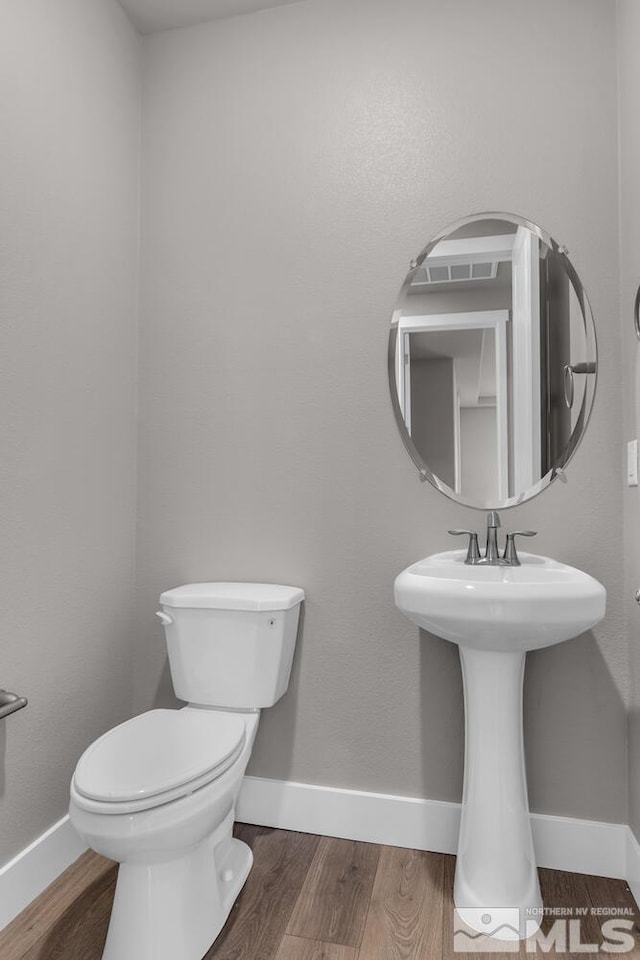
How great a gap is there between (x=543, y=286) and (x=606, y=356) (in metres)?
0.27

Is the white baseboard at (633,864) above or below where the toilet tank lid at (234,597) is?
below

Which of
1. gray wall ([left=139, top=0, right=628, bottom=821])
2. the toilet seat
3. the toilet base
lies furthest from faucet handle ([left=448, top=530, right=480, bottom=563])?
the toilet base

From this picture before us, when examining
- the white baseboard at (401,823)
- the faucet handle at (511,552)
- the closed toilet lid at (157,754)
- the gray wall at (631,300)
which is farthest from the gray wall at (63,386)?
the gray wall at (631,300)

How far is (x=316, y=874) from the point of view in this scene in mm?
1627

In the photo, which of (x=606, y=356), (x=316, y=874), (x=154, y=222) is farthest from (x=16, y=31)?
(x=316, y=874)

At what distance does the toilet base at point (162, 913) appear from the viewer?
126cm

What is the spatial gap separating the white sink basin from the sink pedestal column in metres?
0.12

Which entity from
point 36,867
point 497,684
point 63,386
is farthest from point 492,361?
point 36,867

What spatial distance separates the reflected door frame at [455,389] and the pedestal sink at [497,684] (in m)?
0.33

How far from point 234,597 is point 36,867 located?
82 cm

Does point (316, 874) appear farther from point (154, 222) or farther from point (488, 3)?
point (488, 3)

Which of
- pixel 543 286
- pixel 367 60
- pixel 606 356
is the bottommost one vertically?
pixel 606 356

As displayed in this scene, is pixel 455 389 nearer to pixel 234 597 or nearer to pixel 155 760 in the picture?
pixel 234 597

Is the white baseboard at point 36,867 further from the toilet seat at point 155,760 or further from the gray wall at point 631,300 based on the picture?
the gray wall at point 631,300
